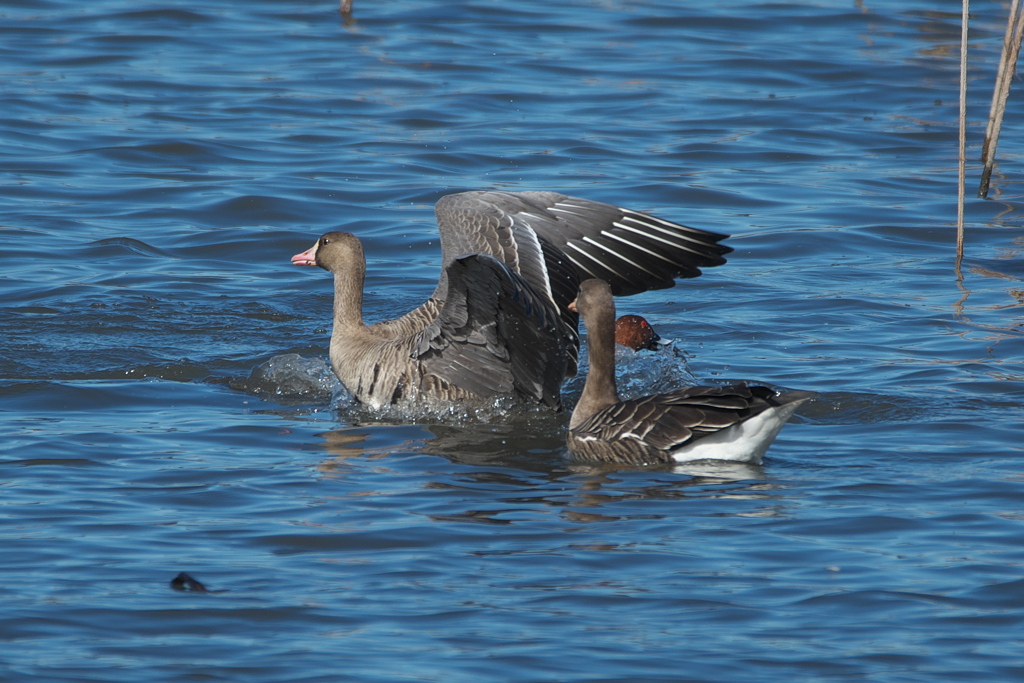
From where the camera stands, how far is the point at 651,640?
5.21 m

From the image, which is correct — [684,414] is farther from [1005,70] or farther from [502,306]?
[1005,70]

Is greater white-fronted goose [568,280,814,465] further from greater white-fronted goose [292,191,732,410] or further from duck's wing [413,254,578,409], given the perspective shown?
greater white-fronted goose [292,191,732,410]

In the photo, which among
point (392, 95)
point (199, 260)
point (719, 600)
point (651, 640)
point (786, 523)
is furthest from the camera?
point (392, 95)

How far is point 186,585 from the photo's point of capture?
18.4 feet

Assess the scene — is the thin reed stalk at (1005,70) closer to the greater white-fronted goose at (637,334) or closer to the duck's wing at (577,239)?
the duck's wing at (577,239)

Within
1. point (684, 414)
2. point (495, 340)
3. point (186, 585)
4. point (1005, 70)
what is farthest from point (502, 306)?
point (1005, 70)

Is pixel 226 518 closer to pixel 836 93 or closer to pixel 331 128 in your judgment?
pixel 331 128

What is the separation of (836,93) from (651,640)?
13937 millimetres

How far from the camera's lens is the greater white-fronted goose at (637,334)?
9734 mm

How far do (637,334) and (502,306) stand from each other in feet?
6.16

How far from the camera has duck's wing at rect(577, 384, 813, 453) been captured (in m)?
7.16

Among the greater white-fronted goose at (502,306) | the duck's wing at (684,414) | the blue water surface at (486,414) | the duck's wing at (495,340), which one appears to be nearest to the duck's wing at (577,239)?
the greater white-fronted goose at (502,306)

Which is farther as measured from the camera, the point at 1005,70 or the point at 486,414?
the point at 1005,70

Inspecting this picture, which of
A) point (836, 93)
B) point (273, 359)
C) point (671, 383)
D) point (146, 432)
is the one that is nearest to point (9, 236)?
point (273, 359)
